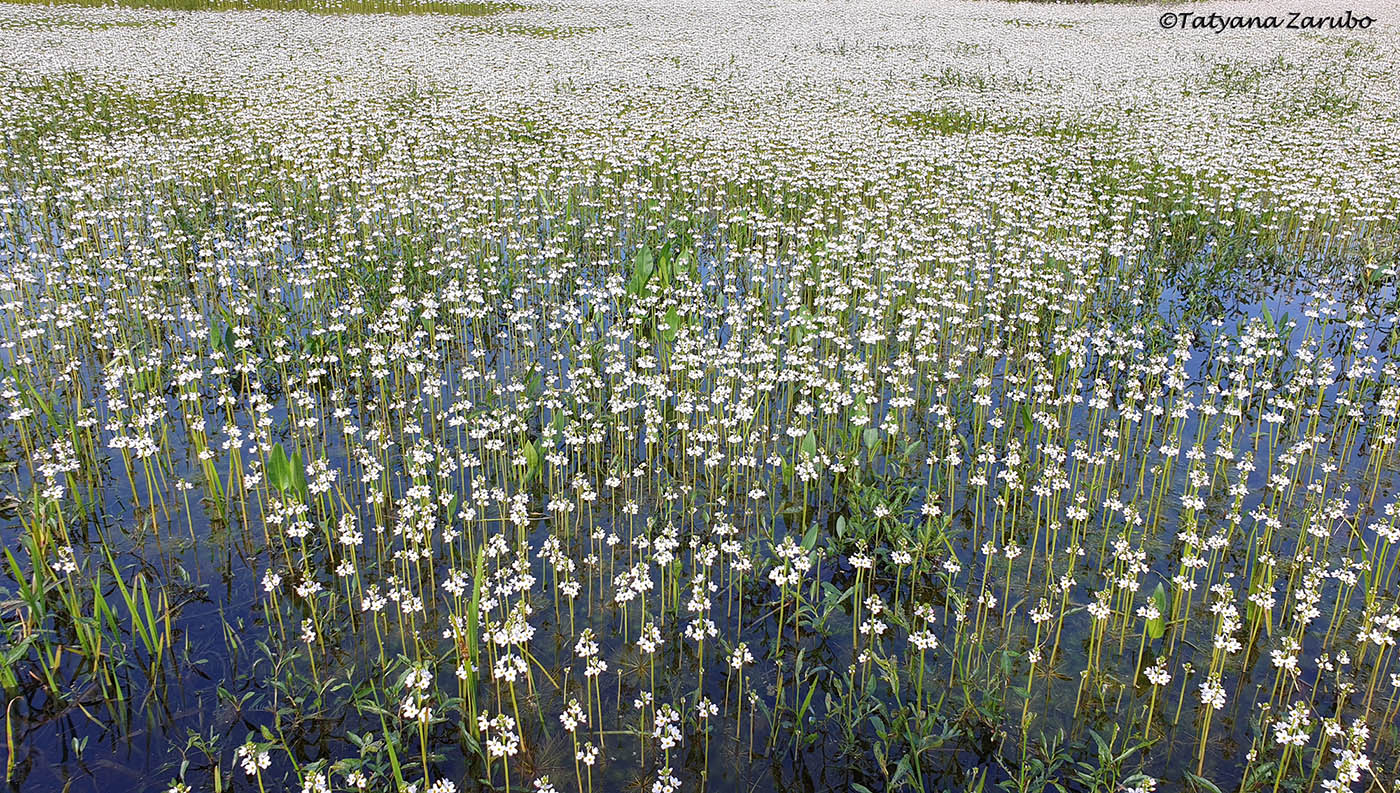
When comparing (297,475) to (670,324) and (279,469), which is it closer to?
(279,469)

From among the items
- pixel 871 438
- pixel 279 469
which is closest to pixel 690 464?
pixel 871 438

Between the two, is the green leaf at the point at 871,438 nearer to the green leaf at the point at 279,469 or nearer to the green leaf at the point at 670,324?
the green leaf at the point at 670,324

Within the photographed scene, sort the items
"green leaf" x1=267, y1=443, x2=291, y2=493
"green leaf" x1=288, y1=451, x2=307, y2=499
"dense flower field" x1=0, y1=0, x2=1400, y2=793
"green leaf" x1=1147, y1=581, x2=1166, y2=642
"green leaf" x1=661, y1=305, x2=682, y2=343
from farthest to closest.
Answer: "green leaf" x1=661, y1=305, x2=682, y2=343 → "green leaf" x1=288, y1=451, x2=307, y2=499 → "green leaf" x1=267, y1=443, x2=291, y2=493 → "green leaf" x1=1147, y1=581, x2=1166, y2=642 → "dense flower field" x1=0, y1=0, x2=1400, y2=793

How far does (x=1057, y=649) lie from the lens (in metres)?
7.02

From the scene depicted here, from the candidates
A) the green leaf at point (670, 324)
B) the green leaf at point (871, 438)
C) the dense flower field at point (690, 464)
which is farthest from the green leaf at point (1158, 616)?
the green leaf at point (670, 324)

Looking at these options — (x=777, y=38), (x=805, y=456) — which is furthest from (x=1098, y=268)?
(x=777, y=38)

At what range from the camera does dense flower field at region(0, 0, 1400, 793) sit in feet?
20.2

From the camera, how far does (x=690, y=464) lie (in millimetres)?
9461

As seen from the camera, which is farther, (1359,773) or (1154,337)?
(1154,337)

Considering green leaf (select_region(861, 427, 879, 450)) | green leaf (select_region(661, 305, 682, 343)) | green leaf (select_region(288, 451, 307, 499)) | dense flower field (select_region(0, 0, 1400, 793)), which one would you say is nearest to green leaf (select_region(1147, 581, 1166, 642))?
dense flower field (select_region(0, 0, 1400, 793))

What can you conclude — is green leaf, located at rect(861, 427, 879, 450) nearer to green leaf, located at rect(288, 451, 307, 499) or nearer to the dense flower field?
the dense flower field

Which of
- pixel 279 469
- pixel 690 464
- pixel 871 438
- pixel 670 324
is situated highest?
pixel 670 324

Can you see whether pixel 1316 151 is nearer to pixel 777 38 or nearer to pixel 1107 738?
pixel 1107 738

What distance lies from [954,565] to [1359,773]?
9.44 ft
